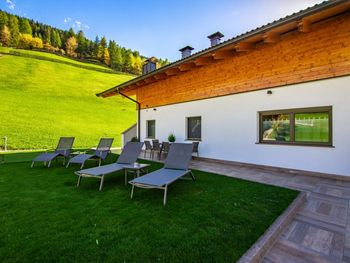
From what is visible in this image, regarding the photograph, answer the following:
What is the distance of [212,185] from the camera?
485 centimetres

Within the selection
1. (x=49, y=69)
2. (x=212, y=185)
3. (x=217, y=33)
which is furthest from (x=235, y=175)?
(x=49, y=69)

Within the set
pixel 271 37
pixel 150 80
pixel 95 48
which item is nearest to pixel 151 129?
pixel 150 80

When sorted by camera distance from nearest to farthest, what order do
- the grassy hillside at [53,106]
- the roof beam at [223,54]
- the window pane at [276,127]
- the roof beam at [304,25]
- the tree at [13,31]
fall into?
the roof beam at [304,25]
the window pane at [276,127]
the roof beam at [223,54]
the grassy hillside at [53,106]
the tree at [13,31]

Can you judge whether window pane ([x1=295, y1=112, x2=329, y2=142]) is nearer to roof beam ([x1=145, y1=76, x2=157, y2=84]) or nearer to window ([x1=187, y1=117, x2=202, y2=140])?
window ([x1=187, y1=117, x2=202, y2=140])

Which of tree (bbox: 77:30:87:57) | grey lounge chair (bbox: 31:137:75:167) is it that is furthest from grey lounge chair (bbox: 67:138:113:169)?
tree (bbox: 77:30:87:57)

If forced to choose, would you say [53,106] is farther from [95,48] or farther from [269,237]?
[95,48]

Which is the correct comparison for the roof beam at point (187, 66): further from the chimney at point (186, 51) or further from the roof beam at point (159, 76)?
the chimney at point (186, 51)

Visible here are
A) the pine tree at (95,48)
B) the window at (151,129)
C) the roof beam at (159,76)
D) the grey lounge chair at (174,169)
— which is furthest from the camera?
the pine tree at (95,48)

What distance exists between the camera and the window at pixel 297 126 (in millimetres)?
5629

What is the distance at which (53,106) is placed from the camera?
981 inches

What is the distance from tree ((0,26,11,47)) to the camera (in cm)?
4353

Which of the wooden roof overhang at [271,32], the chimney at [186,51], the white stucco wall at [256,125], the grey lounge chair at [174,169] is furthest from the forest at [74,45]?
the grey lounge chair at [174,169]

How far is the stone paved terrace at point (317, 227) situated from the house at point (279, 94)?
1287mm

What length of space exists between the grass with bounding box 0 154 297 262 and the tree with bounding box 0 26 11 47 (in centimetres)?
5701
